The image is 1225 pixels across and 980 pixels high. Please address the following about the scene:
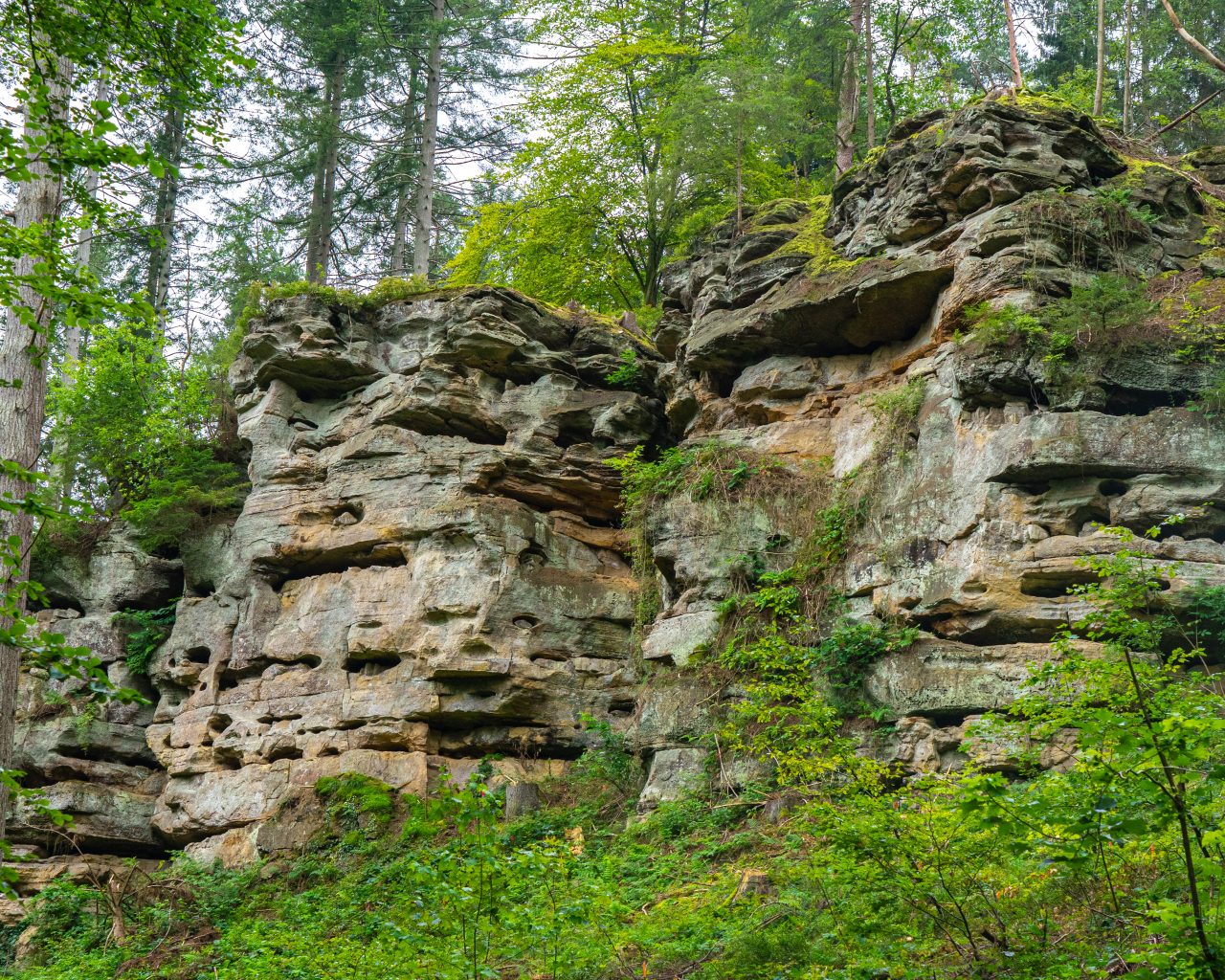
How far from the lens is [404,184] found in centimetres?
2523

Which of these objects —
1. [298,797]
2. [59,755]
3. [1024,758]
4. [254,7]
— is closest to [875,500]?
[1024,758]

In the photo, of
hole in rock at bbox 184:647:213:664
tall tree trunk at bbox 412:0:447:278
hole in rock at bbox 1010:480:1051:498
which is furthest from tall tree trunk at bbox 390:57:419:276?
hole in rock at bbox 1010:480:1051:498

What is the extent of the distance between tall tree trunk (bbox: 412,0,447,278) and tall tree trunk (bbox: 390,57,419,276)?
0.73 meters

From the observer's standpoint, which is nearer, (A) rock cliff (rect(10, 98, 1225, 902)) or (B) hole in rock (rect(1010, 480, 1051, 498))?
(A) rock cliff (rect(10, 98, 1225, 902))

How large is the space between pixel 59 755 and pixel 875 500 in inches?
486

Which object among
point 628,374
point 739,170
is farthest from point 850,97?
point 628,374

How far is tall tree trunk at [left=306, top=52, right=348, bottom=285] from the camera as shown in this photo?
76.2 ft

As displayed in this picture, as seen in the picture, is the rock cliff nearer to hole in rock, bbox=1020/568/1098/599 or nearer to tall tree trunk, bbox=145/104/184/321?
hole in rock, bbox=1020/568/1098/599

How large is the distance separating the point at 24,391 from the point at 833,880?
6.87 m

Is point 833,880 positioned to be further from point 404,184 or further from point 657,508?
point 404,184

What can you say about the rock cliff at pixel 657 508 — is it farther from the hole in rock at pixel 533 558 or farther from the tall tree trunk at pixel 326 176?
the tall tree trunk at pixel 326 176

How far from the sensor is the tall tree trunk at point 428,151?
21531 mm

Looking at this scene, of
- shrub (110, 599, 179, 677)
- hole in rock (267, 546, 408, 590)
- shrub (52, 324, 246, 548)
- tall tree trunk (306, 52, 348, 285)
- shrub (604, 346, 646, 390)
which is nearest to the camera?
hole in rock (267, 546, 408, 590)

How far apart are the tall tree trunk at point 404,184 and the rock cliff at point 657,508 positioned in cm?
727
